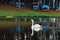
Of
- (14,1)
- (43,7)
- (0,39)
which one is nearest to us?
(0,39)

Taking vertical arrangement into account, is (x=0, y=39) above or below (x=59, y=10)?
above

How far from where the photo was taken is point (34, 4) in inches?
683

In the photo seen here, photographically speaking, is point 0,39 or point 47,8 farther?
point 47,8

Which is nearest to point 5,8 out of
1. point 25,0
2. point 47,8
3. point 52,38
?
point 25,0

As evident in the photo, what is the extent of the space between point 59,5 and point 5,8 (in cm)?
412

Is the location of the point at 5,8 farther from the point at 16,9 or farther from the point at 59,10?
the point at 59,10

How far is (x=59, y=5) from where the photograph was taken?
1809cm

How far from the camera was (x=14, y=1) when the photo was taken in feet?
59.3

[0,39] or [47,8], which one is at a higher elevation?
[0,39]

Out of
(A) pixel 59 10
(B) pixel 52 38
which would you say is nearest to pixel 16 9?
(A) pixel 59 10

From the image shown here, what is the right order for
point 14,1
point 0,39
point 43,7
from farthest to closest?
point 14,1
point 43,7
point 0,39

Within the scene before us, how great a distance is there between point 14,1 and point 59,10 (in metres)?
3.48

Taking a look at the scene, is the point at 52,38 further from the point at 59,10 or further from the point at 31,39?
the point at 59,10

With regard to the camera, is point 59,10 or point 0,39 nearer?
point 0,39
